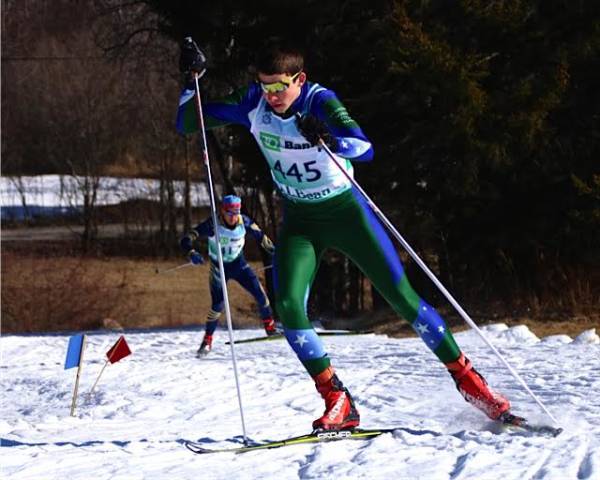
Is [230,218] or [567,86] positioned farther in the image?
[567,86]

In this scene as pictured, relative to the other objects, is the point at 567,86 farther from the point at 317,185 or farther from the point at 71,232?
the point at 71,232

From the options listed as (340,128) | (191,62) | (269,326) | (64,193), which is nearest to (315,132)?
(340,128)

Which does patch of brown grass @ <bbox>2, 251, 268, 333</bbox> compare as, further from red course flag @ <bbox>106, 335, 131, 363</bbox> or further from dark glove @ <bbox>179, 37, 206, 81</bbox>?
dark glove @ <bbox>179, 37, 206, 81</bbox>

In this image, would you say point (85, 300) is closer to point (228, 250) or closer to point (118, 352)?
point (228, 250)

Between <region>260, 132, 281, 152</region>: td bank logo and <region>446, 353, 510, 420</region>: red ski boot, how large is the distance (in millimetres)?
1484

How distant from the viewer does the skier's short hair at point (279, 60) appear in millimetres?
5414

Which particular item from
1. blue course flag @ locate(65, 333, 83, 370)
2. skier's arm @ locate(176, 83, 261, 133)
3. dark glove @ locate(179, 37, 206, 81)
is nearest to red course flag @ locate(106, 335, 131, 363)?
blue course flag @ locate(65, 333, 83, 370)

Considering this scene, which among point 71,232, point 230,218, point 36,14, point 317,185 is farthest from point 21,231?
point 317,185

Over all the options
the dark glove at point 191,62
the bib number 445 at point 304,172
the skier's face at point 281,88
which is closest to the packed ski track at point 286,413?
the bib number 445 at point 304,172

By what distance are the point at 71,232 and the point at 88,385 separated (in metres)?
23.7

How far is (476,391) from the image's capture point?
18.1ft

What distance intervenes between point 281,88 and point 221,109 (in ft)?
1.70

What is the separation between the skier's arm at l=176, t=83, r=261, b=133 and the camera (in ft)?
18.7

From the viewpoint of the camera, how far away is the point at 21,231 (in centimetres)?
3412
